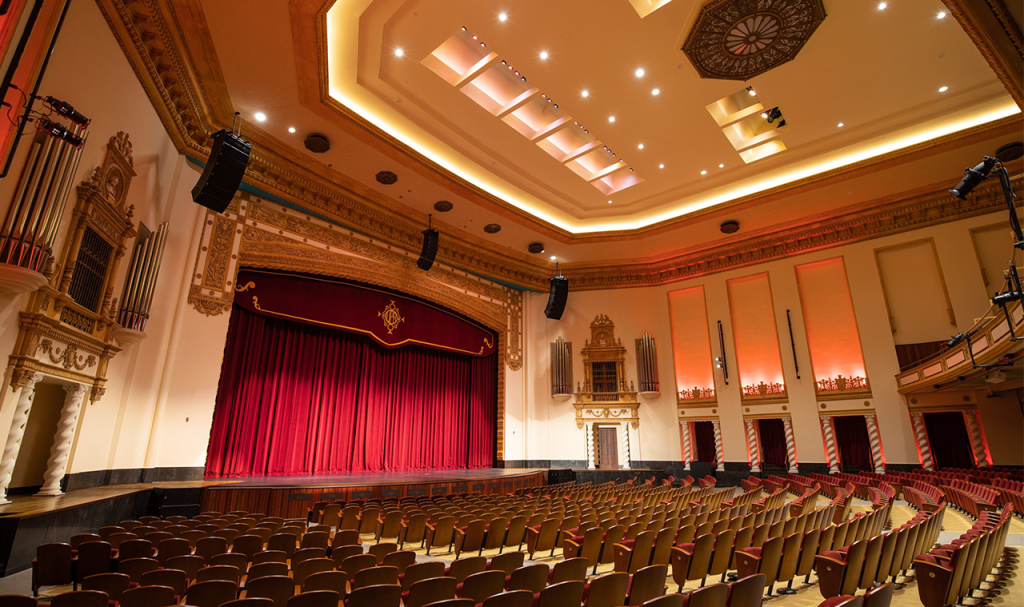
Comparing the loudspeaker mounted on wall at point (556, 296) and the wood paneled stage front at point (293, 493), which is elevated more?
the loudspeaker mounted on wall at point (556, 296)

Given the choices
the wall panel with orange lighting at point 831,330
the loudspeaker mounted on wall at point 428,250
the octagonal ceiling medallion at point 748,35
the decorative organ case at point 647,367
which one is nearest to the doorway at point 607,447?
the decorative organ case at point 647,367

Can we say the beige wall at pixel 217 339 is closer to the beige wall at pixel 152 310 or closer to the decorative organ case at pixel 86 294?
the beige wall at pixel 152 310

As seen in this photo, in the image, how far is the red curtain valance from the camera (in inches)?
425

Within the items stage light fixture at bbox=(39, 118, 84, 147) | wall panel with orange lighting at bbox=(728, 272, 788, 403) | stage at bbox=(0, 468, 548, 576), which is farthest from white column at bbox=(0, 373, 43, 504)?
wall panel with orange lighting at bbox=(728, 272, 788, 403)

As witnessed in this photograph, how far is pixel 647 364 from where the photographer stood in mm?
15328

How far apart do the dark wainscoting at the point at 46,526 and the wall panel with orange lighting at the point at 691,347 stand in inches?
523

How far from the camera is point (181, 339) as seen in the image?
9.04 metres

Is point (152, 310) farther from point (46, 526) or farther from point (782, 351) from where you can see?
point (782, 351)

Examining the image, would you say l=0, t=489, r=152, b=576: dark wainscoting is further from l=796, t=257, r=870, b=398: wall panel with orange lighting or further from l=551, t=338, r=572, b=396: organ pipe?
l=796, t=257, r=870, b=398: wall panel with orange lighting

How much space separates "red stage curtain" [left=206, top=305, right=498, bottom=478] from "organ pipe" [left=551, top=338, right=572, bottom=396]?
1.89 m

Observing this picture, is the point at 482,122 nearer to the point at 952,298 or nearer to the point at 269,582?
the point at 269,582

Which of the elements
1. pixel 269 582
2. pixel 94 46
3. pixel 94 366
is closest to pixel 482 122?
pixel 94 46

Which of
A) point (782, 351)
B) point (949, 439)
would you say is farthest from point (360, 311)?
point (949, 439)

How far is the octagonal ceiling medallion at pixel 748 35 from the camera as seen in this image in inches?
312
